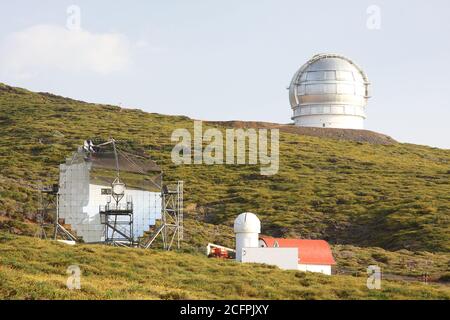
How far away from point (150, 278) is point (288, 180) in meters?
54.8

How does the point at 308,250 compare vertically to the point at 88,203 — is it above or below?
below

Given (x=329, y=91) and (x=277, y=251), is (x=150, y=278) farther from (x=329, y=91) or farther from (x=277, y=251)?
(x=329, y=91)

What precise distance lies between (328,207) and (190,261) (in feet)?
123

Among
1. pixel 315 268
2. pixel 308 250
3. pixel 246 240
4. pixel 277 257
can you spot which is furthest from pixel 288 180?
pixel 277 257

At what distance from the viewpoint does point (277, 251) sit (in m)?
42.4

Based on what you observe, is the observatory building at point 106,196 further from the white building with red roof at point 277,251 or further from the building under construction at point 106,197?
the white building with red roof at point 277,251

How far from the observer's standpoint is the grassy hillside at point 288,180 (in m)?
66.9

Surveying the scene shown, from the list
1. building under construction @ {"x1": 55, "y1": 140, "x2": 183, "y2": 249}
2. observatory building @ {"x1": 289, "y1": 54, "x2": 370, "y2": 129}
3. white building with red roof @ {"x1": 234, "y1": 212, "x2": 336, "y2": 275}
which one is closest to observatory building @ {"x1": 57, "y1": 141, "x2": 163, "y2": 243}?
building under construction @ {"x1": 55, "y1": 140, "x2": 183, "y2": 249}

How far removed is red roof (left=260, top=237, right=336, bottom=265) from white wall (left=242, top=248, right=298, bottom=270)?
1.90m

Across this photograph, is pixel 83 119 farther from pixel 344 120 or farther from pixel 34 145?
pixel 344 120

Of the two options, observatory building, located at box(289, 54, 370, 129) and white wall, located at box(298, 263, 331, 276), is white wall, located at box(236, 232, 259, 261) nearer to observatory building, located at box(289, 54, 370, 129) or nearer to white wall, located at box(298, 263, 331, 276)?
white wall, located at box(298, 263, 331, 276)

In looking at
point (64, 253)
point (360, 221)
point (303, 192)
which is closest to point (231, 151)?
point (303, 192)

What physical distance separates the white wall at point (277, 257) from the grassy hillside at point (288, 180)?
14.1m

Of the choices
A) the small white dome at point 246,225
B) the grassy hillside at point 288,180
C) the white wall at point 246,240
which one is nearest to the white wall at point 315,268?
the white wall at point 246,240
